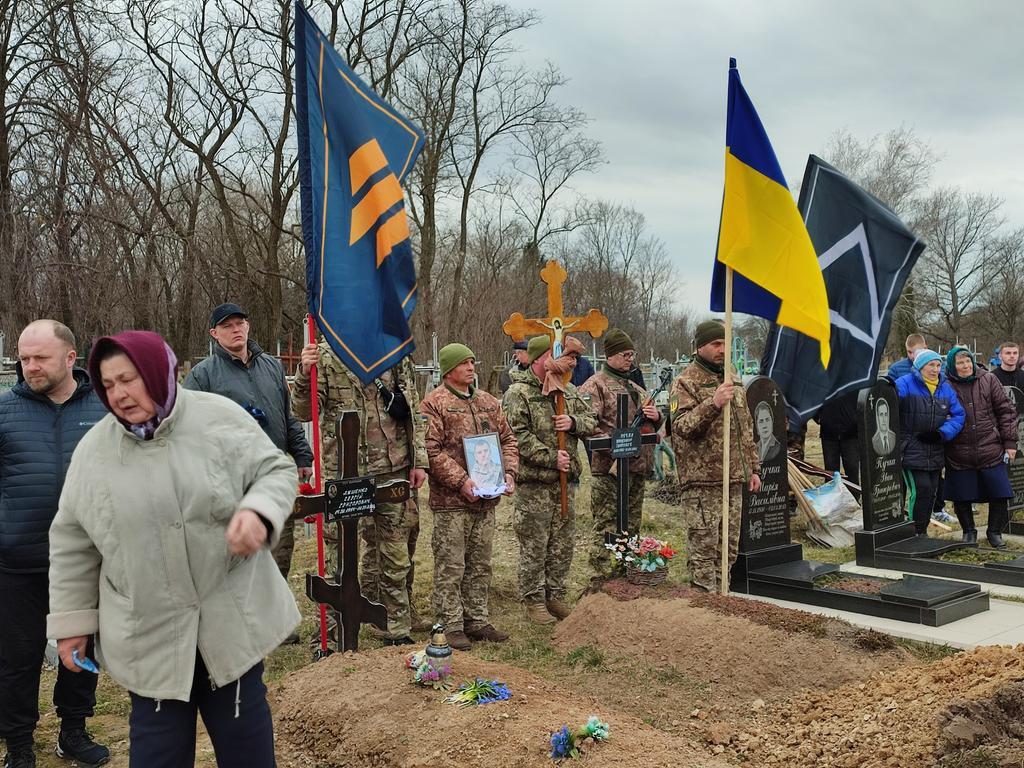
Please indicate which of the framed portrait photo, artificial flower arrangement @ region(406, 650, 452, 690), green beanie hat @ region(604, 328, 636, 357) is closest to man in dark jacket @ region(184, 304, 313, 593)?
the framed portrait photo

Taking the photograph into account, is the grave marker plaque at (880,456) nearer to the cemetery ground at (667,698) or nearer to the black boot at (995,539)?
the black boot at (995,539)

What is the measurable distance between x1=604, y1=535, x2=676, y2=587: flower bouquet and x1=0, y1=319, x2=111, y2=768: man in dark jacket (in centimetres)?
394

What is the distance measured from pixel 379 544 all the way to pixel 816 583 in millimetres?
3688

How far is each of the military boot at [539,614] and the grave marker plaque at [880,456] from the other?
3644 mm

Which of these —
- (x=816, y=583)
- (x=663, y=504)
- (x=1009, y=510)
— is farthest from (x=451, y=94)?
(x=816, y=583)

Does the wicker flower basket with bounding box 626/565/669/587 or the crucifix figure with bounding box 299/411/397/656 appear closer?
the crucifix figure with bounding box 299/411/397/656

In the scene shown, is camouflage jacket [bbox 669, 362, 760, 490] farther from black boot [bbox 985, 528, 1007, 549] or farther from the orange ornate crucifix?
black boot [bbox 985, 528, 1007, 549]

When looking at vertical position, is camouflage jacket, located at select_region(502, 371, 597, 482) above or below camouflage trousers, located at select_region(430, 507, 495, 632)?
above

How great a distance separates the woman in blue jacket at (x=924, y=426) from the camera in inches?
358

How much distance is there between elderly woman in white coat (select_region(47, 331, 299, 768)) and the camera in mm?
2709

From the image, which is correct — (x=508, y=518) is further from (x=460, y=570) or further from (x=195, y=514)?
(x=195, y=514)

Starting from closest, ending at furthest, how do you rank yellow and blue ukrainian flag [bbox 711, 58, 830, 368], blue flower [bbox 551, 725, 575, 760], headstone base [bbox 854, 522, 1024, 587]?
1. blue flower [bbox 551, 725, 575, 760]
2. yellow and blue ukrainian flag [bbox 711, 58, 830, 368]
3. headstone base [bbox 854, 522, 1024, 587]

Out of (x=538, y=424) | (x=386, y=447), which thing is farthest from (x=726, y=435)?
(x=386, y=447)

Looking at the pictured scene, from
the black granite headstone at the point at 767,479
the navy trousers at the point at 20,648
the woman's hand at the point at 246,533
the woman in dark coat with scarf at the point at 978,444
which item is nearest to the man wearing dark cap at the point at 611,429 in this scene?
the black granite headstone at the point at 767,479
